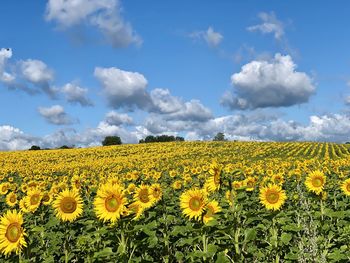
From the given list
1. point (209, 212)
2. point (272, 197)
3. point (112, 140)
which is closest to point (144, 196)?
point (209, 212)

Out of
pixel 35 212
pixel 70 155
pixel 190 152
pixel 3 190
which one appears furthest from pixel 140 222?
pixel 70 155

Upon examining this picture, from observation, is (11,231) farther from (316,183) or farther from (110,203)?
(316,183)

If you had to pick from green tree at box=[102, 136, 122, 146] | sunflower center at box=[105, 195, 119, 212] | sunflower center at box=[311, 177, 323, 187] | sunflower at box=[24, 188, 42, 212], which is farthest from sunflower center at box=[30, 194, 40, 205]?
green tree at box=[102, 136, 122, 146]

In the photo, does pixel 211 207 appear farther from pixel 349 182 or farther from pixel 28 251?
pixel 349 182

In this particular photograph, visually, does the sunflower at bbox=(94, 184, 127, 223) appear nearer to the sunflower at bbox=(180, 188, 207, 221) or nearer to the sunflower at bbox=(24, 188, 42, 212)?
the sunflower at bbox=(180, 188, 207, 221)

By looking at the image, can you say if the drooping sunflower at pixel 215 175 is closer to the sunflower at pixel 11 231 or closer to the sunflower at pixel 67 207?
the sunflower at pixel 67 207

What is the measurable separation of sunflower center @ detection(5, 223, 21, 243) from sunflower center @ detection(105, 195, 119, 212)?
47.1 inches

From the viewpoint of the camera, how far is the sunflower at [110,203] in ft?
20.2

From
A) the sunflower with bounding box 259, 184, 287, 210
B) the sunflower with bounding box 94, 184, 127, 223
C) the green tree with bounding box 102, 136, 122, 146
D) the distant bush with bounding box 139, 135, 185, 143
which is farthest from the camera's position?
the distant bush with bounding box 139, 135, 185, 143

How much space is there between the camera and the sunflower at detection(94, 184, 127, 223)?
6.16 m

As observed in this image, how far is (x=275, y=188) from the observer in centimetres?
886

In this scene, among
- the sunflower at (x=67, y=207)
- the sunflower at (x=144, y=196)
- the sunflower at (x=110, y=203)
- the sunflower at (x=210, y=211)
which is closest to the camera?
the sunflower at (x=110, y=203)

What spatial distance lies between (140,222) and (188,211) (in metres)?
0.79

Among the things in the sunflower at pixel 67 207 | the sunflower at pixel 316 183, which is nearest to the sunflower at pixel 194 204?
the sunflower at pixel 67 207
